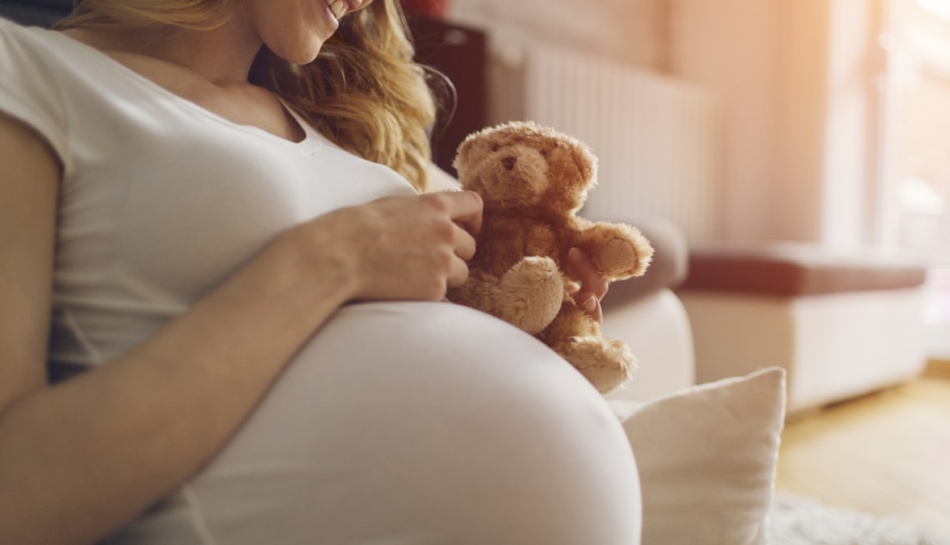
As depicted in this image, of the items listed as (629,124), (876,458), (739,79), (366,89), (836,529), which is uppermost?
(366,89)

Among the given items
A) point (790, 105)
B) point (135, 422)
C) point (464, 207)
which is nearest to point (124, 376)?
point (135, 422)

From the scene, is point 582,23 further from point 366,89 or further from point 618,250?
point 618,250

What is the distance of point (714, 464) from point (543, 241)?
0.31m

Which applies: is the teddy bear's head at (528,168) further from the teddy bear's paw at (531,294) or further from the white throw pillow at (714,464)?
the white throw pillow at (714,464)

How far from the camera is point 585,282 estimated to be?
629mm

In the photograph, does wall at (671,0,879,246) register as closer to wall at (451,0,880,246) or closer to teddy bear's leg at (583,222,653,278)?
wall at (451,0,880,246)

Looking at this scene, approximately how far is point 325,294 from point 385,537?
16 cm

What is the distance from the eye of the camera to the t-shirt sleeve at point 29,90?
17.3 inches

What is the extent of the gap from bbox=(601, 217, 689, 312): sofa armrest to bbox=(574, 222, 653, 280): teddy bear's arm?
2.45ft

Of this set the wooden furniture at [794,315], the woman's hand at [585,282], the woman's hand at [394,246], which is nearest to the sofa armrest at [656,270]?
the wooden furniture at [794,315]

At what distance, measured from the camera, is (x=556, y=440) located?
42 cm

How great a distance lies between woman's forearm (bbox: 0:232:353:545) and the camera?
379mm

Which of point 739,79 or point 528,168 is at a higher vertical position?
point 528,168

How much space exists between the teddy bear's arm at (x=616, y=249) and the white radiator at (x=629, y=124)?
5.08 feet
